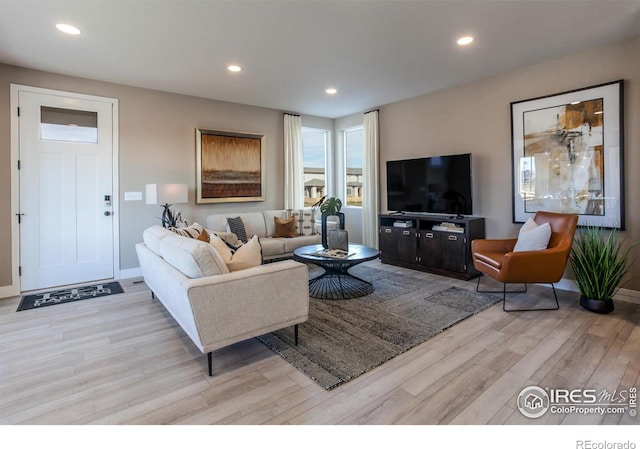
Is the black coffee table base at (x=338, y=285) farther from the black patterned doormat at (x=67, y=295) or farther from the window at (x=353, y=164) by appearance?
the window at (x=353, y=164)

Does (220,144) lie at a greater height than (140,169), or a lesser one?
greater

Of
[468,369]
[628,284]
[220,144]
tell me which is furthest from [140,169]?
[628,284]

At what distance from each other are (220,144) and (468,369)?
4.82 meters

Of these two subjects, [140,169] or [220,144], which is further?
[220,144]

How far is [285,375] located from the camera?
2.25 m

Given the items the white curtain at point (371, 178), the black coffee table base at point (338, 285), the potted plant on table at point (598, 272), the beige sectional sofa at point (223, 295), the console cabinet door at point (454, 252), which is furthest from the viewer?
the white curtain at point (371, 178)

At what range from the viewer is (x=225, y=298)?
2.24m

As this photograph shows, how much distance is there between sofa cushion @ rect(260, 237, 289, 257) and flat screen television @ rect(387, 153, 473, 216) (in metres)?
1.96

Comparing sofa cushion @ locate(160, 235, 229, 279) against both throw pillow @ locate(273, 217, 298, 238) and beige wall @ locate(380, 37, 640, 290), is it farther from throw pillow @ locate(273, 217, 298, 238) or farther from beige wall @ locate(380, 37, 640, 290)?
beige wall @ locate(380, 37, 640, 290)

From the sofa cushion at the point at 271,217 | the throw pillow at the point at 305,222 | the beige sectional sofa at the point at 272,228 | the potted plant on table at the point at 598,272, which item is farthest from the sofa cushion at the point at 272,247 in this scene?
the potted plant on table at the point at 598,272

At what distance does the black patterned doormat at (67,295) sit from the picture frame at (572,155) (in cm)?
521

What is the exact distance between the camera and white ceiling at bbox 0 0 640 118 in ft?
9.36

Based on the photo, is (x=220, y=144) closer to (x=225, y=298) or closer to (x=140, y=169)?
(x=140, y=169)

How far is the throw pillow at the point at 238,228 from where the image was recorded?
204 inches
